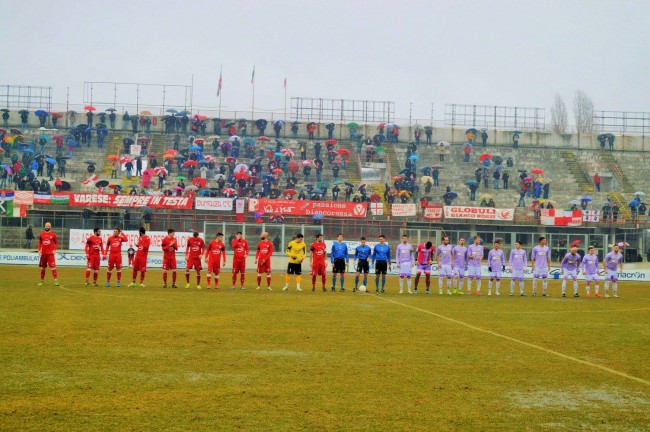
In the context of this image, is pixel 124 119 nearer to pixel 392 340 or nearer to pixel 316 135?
pixel 316 135

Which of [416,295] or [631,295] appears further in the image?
[631,295]

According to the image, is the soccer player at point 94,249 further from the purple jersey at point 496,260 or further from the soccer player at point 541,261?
the soccer player at point 541,261

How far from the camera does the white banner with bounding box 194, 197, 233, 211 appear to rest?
58.6m

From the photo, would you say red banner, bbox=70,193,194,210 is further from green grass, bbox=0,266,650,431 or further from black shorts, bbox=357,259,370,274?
green grass, bbox=0,266,650,431

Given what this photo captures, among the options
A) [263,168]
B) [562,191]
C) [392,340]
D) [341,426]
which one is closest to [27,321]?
[392,340]

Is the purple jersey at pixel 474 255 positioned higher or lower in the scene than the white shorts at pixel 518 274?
higher

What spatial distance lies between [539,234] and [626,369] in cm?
4518

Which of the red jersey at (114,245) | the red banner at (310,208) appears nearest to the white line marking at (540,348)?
the red jersey at (114,245)

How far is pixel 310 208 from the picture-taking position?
5931cm

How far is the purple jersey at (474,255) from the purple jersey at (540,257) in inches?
93.8

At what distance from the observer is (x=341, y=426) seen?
30.8 ft

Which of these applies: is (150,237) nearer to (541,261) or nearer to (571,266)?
(541,261)

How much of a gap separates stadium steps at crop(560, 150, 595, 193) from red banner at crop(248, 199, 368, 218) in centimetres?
2247

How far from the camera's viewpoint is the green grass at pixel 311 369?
980 centimetres
